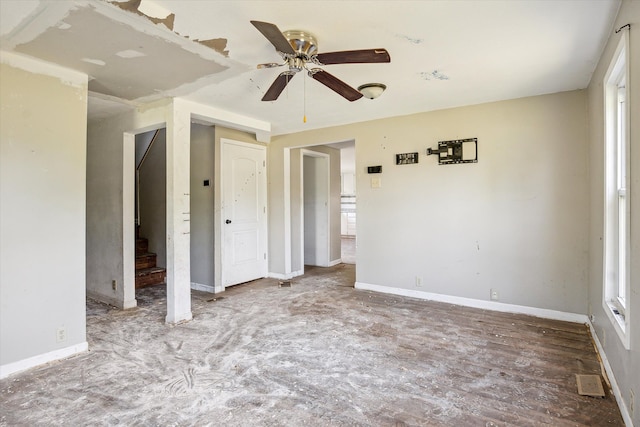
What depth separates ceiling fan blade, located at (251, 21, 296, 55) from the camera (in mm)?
1622

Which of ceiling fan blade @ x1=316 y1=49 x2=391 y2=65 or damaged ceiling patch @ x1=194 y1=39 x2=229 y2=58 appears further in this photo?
damaged ceiling patch @ x1=194 y1=39 x2=229 y2=58

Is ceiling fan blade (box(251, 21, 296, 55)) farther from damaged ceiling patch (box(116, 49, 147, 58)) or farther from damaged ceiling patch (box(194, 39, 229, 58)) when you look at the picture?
damaged ceiling patch (box(116, 49, 147, 58))

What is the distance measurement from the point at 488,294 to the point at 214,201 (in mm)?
3601

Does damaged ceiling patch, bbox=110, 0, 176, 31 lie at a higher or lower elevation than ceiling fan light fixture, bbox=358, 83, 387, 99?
higher

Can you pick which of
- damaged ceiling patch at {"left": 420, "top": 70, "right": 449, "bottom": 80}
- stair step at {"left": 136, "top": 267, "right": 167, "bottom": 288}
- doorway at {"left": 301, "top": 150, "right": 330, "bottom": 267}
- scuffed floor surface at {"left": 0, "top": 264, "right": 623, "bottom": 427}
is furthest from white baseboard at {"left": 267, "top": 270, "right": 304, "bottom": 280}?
damaged ceiling patch at {"left": 420, "top": 70, "right": 449, "bottom": 80}

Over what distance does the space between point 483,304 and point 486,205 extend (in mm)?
1097

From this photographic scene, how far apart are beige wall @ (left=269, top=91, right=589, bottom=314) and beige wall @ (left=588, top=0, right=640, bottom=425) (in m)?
0.23

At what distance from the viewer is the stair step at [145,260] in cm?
489

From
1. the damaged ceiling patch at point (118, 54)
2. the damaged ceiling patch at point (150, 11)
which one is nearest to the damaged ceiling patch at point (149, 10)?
the damaged ceiling patch at point (150, 11)

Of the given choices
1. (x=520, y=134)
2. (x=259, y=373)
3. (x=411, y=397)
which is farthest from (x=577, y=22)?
(x=259, y=373)

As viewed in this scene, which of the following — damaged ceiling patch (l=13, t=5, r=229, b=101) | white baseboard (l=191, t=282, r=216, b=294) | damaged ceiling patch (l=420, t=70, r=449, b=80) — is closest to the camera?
damaged ceiling patch (l=13, t=5, r=229, b=101)

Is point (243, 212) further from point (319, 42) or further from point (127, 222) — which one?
point (319, 42)

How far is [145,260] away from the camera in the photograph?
498 centimetres

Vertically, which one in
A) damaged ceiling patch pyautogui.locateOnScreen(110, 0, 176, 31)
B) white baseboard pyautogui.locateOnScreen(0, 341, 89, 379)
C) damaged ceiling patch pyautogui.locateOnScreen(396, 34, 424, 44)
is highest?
damaged ceiling patch pyautogui.locateOnScreen(396, 34, 424, 44)
